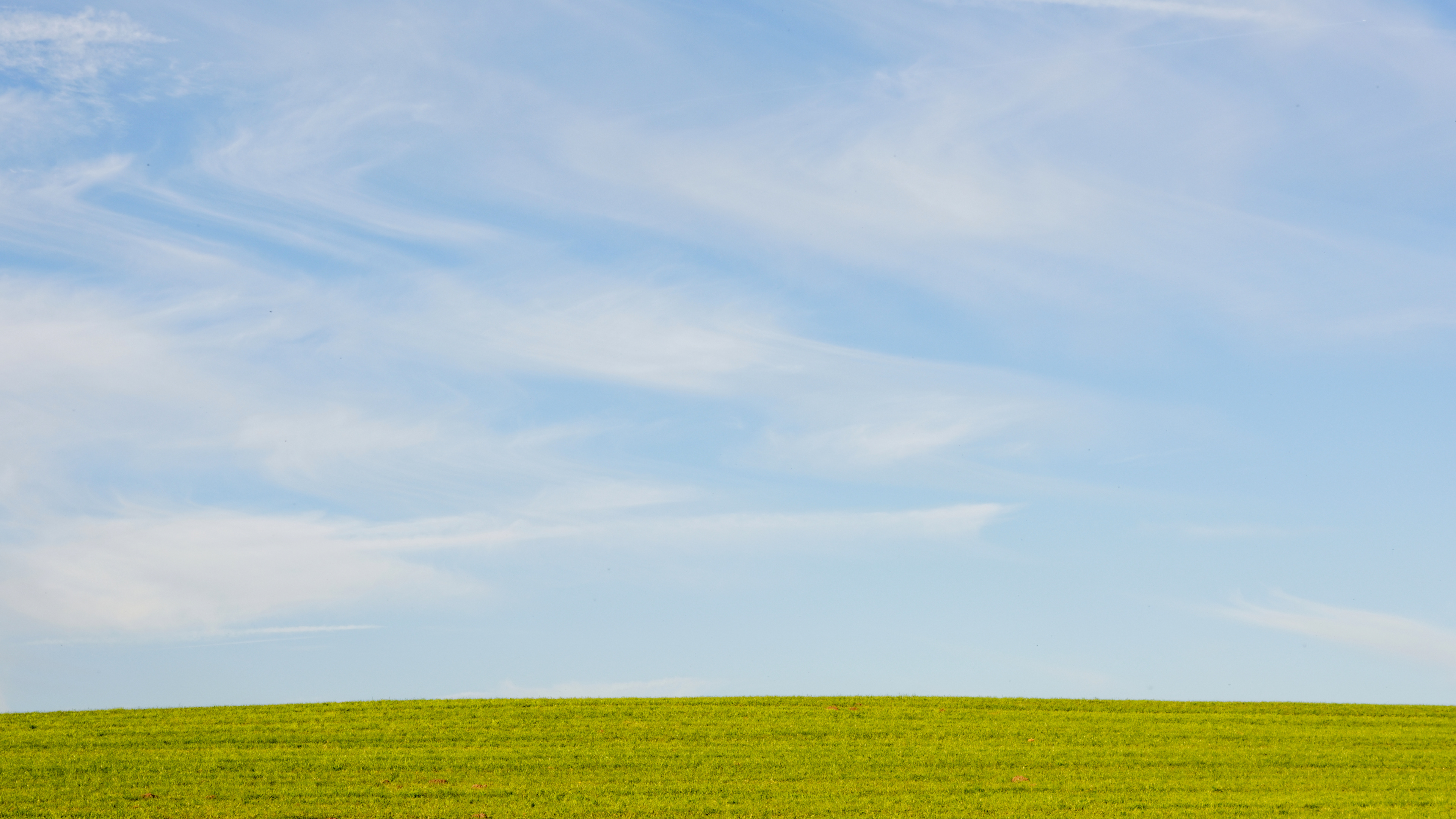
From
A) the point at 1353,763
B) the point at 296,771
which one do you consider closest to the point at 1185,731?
the point at 1353,763

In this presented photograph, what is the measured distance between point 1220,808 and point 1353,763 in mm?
6255

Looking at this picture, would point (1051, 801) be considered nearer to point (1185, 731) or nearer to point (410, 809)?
point (1185, 731)

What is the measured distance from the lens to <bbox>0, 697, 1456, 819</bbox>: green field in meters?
21.5

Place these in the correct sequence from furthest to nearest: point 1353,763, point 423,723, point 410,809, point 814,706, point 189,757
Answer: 1. point 814,706
2. point 423,723
3. point 1353,763
4. point 189,757
5. point 410,809

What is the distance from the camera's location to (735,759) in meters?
24.7

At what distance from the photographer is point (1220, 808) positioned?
22.0 metres

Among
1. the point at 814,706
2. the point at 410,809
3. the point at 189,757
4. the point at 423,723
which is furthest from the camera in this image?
the point at 814,706

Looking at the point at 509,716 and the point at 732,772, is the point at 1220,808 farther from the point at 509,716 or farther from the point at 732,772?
the point at 509,716

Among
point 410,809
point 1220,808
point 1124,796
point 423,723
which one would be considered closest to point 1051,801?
point 1124,796

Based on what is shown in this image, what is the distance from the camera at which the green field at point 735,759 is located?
21.5 m

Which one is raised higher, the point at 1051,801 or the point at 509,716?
the point at 509,716

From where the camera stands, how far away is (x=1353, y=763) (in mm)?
25969

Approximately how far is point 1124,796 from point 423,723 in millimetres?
16561

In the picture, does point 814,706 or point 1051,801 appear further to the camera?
point 814,706
